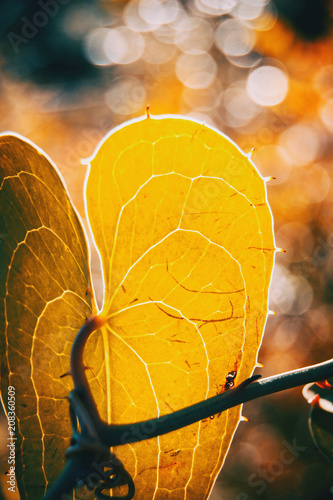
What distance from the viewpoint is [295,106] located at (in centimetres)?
97

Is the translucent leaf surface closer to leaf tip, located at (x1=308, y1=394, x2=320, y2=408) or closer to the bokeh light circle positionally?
leaf tip, located at (x1=308, y1=394, x2=320, y2=408)

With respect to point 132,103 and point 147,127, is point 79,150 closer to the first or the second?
point 132,103

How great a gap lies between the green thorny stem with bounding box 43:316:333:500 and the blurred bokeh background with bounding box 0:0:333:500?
0.75 metres

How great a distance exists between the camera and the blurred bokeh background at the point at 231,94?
3.20 ft

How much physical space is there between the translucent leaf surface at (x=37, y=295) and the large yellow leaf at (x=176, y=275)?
0.9 inches

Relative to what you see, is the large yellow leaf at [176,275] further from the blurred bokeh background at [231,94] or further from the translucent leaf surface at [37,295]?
the blurred bokeh background at [231,94]

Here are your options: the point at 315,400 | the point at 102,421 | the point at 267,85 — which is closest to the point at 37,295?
the point at 102,421

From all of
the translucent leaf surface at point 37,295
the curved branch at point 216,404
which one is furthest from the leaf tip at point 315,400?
the translucent leaf surface at point 37,295

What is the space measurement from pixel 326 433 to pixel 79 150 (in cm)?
85

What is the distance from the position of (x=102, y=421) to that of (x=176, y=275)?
95 millimetres

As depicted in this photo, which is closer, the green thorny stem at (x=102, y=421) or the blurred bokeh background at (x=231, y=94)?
the green thorny stem at (x=102, y=421)

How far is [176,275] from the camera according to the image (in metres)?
0.26

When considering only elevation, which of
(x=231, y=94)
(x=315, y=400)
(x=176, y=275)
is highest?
(x=176, y=275)

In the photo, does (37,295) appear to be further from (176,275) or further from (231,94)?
(231,94)
